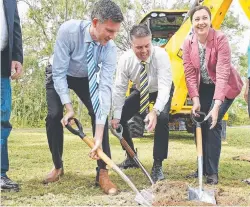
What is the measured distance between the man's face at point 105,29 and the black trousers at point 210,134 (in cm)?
120

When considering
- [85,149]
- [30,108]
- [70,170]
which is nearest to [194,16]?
[70,170]

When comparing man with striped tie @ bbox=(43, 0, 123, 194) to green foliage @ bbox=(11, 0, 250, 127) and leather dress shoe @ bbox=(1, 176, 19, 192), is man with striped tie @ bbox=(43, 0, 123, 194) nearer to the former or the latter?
leather dress shoe @ bbox=(1, 176, 19, 192)

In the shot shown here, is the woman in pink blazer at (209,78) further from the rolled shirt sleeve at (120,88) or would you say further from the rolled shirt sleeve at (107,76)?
the rolled shirt sleeve at (107,76)

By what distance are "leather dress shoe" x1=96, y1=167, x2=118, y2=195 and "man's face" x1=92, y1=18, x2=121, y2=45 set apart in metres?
1.03

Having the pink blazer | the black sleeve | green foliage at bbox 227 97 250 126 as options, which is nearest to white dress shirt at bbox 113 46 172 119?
the pink blazer

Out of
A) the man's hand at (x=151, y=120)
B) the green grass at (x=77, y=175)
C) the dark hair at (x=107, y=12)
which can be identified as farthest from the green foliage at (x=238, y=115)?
the dark hair at (x=107, y=12)

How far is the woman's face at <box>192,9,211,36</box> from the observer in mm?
3807

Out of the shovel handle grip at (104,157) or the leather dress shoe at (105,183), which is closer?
the shovel handle grip at (104,157)

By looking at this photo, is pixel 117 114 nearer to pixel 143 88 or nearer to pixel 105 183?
pixel 143 88

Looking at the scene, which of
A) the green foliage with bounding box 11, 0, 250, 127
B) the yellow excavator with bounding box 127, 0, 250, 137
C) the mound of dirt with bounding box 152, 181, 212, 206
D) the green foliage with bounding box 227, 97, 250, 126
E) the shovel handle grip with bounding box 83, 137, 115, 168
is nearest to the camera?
the mound of dirt with bounding box 152, 181, 212, 206

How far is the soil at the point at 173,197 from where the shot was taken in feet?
9.48

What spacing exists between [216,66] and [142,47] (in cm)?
67

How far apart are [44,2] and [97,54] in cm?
1684

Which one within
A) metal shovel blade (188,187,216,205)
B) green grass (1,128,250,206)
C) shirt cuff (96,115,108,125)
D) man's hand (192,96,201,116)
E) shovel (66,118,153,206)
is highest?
man's hand (192,96,201,116)
